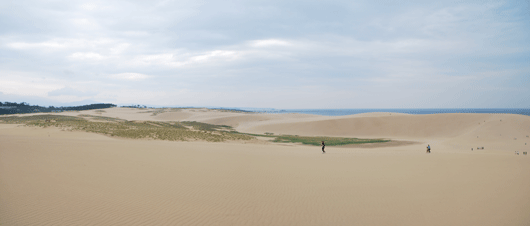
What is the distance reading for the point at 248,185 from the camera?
9969 mm

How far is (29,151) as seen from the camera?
1315cm

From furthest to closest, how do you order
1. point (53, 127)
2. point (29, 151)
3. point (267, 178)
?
point (53, 127) → point (29, 151) → point (267, 178)

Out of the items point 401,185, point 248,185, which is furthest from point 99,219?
point 401,185

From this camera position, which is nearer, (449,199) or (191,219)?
(191,219)

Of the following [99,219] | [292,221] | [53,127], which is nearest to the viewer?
[99,219]

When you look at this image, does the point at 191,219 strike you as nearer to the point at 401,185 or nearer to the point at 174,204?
the point at 174,204

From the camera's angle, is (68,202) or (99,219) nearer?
(99,219)

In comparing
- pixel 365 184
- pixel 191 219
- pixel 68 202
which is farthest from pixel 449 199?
pixel 68 202

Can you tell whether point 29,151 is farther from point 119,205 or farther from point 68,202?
point 119,205

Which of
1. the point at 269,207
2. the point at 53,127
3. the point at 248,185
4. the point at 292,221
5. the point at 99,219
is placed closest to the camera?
the point at 99,219

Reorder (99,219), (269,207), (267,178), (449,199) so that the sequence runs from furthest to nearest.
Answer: (267,178)
(449,199)
(269,207)
(99,219)

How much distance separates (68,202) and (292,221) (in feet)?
18.7

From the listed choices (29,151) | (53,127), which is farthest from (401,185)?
(53,127)

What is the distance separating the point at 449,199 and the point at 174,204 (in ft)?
26.3
